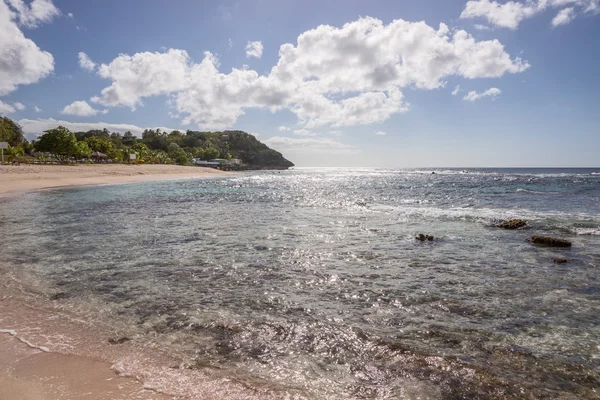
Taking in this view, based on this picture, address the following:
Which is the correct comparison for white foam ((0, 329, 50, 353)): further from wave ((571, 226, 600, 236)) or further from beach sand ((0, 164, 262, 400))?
wave ((571, 226, 600, 236))

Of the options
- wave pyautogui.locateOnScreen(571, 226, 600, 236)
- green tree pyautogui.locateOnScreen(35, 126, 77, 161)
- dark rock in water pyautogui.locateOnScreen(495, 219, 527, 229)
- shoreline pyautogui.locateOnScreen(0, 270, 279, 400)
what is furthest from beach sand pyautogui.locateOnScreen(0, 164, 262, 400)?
green tree pyautogui.locateOnScreen(35, 126, 77, 161)

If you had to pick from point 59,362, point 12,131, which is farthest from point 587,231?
point 12,131

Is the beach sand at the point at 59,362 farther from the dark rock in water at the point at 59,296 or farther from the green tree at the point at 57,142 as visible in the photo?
the green tree at the point at 57,142

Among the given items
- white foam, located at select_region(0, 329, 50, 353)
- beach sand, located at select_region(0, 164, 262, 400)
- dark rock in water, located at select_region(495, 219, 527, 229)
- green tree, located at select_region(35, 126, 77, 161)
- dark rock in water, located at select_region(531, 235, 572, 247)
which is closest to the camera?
beach sand, located at select_region(0, 164, 262, 400)

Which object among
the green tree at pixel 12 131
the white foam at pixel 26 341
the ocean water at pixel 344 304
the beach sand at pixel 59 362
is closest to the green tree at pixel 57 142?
the green tree at pixel 12 131

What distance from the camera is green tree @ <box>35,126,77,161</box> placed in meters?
91.4

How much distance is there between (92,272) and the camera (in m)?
10.7

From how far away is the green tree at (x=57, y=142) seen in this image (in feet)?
300

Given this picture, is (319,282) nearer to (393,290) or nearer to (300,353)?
(393,290)

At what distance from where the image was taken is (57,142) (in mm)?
91625

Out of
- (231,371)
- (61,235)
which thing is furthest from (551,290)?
(61,235)

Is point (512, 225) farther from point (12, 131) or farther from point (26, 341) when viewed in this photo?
point (12, 131)

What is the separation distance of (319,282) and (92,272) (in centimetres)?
716

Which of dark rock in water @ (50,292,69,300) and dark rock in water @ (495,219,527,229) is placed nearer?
dark rock in water @ (50,292,69,300)
